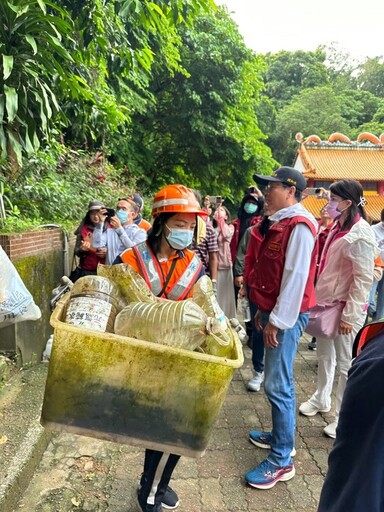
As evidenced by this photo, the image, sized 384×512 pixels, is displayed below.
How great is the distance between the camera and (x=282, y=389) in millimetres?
2490

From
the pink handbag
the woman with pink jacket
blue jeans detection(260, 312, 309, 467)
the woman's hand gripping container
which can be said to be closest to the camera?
the woman's hand gripping container

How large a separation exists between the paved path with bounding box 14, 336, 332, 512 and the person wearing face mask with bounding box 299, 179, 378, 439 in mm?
364

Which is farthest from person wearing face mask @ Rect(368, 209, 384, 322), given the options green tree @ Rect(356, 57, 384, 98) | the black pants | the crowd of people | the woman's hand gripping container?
green tree @ Rect(356, 57, 384, 98)

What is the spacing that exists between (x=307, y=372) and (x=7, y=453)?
3080 millimetres

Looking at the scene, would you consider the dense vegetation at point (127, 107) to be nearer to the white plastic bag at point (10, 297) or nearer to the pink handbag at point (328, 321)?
the white plastic bag at point (10, 297)

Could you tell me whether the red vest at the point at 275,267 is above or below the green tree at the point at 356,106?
below

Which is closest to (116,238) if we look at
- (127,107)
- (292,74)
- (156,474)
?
(156,474)

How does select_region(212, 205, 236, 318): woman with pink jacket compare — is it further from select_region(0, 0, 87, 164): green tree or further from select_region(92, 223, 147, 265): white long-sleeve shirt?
select_region(0, 0, 87, 164): green tree

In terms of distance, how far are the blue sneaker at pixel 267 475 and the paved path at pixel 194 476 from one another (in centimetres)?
4

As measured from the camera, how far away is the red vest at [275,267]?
97.4 inches

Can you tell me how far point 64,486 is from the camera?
8.00ft

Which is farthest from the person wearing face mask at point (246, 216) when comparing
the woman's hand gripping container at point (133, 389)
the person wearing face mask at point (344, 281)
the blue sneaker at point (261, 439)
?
the woman's hand gripping container at point (133, 389)

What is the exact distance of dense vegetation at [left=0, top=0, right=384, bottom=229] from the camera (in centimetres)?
372

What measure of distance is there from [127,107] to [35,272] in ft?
23.0
